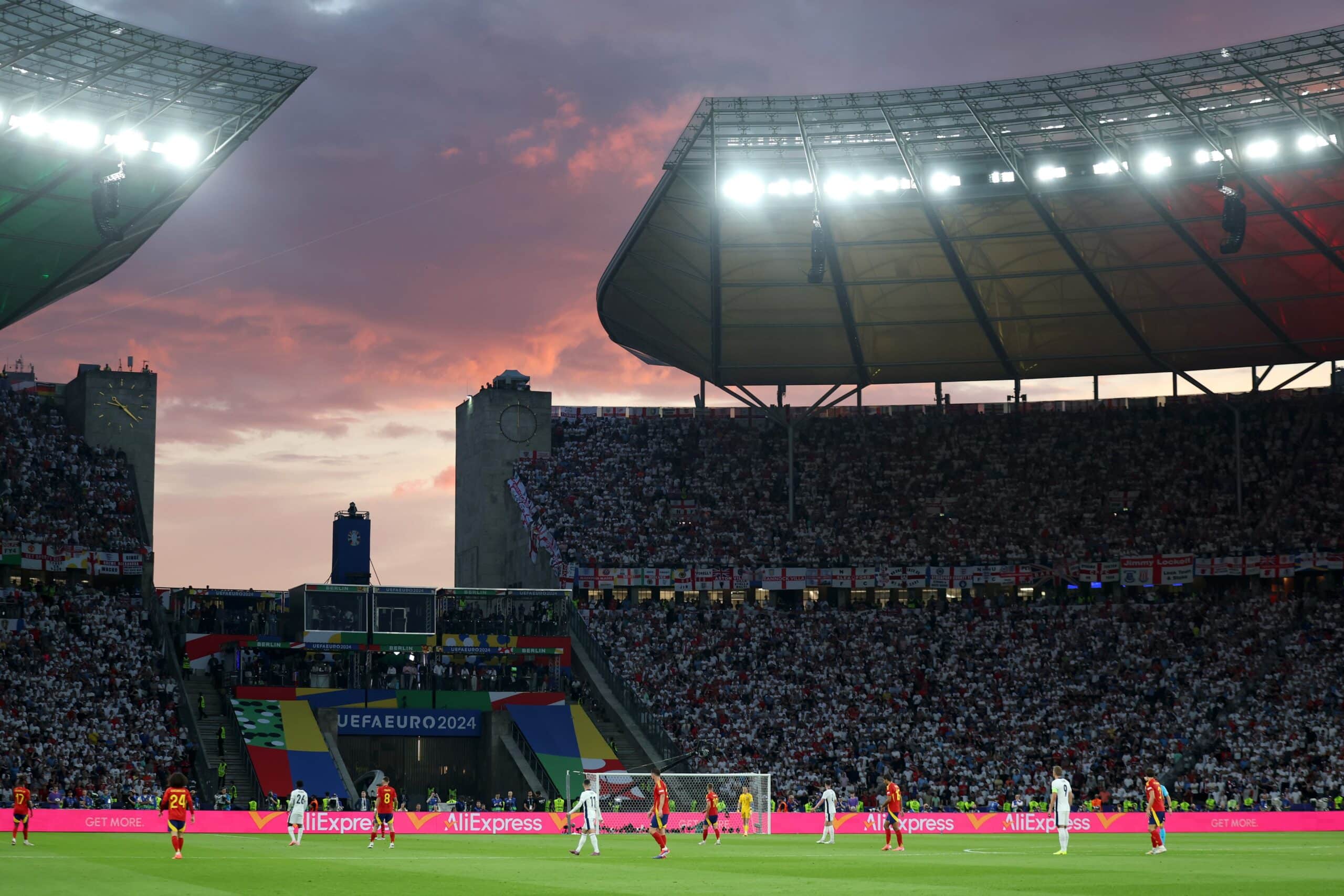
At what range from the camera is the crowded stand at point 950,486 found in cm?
7181

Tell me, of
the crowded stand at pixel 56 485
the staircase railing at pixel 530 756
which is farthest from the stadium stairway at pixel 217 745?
the staircase railing at pixel 530 756

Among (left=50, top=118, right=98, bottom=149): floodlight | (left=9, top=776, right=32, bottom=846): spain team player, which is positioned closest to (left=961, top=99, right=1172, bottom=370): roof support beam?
(left=50, top=118, right=98, bottom=149): floodlight

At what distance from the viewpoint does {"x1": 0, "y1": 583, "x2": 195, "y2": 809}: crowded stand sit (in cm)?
5316

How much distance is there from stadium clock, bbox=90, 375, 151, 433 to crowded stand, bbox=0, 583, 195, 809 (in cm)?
1153

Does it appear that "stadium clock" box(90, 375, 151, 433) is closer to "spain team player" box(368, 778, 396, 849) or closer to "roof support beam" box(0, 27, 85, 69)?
"roof support beam" box(0, 27, 85, 69)

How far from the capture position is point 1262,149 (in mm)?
54656

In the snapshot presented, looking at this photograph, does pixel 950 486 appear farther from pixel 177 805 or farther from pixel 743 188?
pixel 177 805

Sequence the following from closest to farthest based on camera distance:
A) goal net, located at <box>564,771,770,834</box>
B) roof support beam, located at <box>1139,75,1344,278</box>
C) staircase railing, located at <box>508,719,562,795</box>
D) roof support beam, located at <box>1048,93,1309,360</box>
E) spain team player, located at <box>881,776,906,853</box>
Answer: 1. spain team player, located at <box>881,776,906,853</box>
2. goal net, located at <box>564,771,770,834</box>
3. roof support beam, located at <box>1139,75,1344,278</box>
4. roof support beam, located at <box>1048,93,1309,360</box>
5. staircase railing, located at <box>508,719,562,795</box>

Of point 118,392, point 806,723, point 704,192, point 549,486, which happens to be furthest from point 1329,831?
point 118,392

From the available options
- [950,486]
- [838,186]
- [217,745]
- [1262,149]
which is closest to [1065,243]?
[1262,149]

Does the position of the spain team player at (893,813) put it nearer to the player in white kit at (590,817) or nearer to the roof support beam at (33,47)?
the player in white kit at (590,817)

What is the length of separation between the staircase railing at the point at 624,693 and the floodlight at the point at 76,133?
29129 millimetres

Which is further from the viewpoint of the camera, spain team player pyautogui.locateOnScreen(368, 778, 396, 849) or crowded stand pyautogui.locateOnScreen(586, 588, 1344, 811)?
crowded stand pyautogui.locateOnScreen(586, 588, 1344, 811)

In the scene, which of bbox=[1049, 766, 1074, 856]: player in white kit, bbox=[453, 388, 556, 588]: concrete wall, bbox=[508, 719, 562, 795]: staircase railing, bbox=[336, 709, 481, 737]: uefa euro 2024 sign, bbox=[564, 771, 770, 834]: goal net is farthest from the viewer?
bbox=[453, 388, 556, 588]: concrete wall
